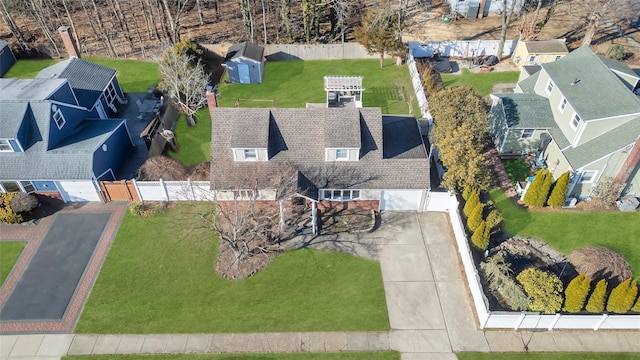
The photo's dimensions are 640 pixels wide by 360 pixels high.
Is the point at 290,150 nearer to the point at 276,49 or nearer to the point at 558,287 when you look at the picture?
the point at 558,287

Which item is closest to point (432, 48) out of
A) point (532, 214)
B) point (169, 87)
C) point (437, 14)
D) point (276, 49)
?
point (437, 14)

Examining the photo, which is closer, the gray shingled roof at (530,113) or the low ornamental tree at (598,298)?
the low ornamental tree at (598,298)

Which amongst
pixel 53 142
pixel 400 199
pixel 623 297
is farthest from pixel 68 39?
pixel 623 297

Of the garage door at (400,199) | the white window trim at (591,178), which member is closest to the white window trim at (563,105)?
the white window trim at (591,178)

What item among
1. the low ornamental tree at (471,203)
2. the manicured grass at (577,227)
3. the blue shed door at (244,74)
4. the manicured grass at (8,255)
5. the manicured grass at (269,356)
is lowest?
the manicured grass at (269,356)

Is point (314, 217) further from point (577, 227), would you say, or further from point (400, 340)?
point (577, 227)

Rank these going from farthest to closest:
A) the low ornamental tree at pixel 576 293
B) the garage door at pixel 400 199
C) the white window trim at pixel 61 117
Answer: the white window trim at pixel 61 117 → the garage door at pixel 400 199 → the low ornamental tree at pixel 576 293

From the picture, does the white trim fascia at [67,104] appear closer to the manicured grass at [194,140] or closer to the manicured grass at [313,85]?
the manicured grass at [194,140]
